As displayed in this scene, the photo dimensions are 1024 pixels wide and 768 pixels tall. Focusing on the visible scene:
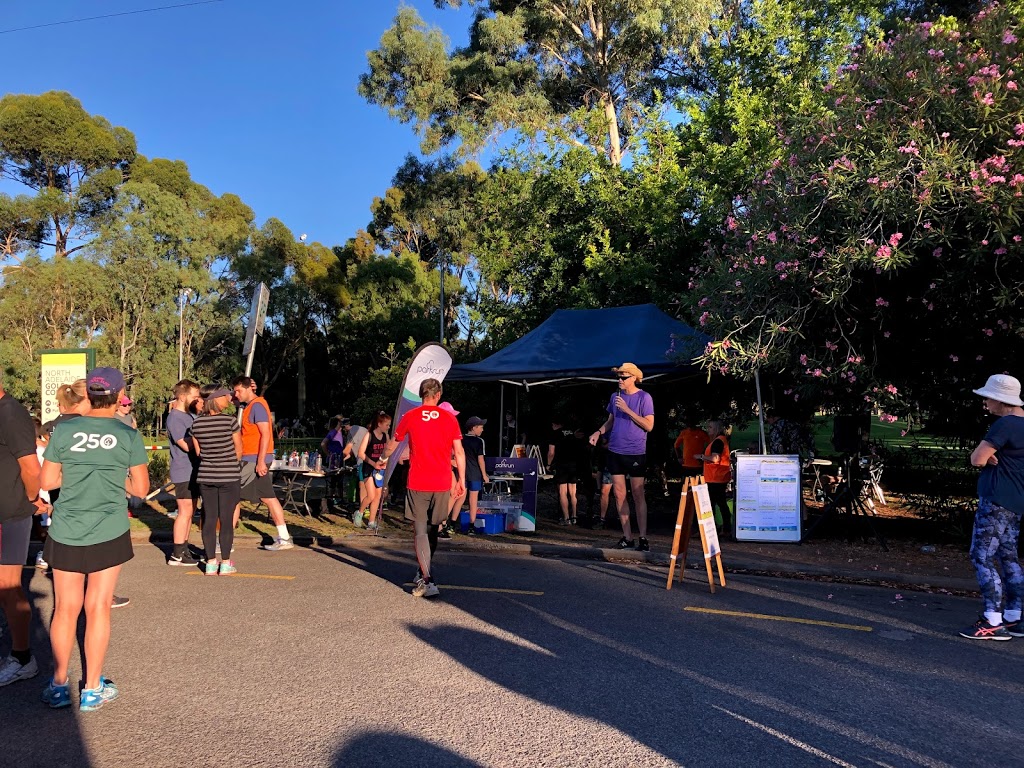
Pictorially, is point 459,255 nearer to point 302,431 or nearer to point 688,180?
point 302,431

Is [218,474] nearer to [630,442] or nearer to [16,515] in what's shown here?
[16,515]

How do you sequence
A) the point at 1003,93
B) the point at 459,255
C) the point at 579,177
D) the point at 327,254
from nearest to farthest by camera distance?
the point at 1003,93 < the point at 579,177 < the point at 459,255 < the point at 327,254

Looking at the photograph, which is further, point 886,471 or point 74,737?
point 886,471

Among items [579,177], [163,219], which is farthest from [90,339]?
[579,177]

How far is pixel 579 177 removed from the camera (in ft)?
64.3

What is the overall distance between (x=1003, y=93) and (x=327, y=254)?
40156 millimetres

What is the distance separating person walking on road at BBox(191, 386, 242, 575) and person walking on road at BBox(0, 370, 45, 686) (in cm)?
286

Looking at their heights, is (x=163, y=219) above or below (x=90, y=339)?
above

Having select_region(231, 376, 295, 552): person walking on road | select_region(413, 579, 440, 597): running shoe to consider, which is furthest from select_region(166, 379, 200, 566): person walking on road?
select_region(413, 579, 440, 597): running shoe

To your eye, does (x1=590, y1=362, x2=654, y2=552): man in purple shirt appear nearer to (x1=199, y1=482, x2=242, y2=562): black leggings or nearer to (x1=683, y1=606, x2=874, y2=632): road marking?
(x1=683, y1=606, x2=874, y2=632): road marking

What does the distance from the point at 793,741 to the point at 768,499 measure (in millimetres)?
6417

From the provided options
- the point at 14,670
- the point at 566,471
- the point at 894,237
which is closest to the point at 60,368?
the point at 566,471

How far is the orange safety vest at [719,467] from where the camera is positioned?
32.9ft

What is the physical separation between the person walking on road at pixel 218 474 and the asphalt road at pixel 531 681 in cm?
60
